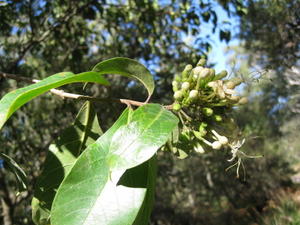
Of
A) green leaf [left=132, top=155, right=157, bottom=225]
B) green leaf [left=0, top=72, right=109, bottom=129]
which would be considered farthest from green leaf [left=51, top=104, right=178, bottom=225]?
green leaf [left=0, top=72, right=109, bottom=129]

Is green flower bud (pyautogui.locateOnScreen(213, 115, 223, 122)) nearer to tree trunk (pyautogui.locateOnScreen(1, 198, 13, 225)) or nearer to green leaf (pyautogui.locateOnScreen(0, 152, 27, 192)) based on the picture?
green leaf (pyautogui.locateOnScreen(0, 152, 27, 192))

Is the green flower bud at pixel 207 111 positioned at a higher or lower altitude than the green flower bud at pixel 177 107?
lower

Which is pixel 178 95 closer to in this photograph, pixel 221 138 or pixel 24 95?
pixel 221 138

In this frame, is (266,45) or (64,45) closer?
(64,45)

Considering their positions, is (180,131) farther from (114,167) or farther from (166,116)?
(114,167)

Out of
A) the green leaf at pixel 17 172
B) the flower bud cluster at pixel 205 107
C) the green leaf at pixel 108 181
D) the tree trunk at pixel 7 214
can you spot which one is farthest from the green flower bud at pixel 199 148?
the tree trunk at pixel 7 214

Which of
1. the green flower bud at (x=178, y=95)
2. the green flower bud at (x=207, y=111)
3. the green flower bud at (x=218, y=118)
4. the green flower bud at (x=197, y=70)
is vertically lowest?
the green flower bud at (x=218, y=118)

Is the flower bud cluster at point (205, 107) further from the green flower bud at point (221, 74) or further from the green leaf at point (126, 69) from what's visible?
the green leaf at point (126, 69)

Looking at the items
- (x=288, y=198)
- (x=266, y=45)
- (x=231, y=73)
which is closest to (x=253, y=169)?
(x=288, y=198)
